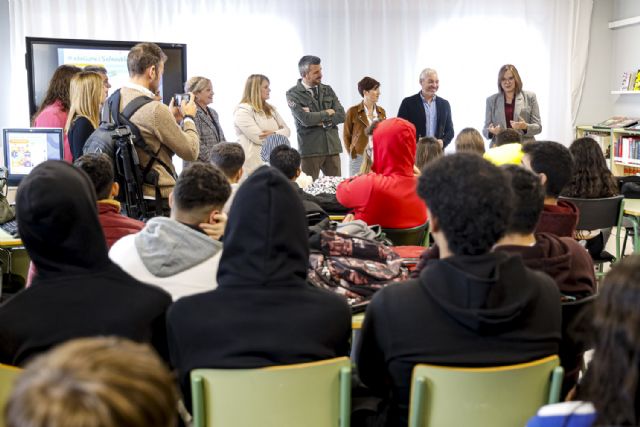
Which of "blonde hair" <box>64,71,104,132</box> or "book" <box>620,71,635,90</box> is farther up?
"book" <box>620,71,635,90</box>

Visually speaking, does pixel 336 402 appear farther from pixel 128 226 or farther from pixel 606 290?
pixel 128 226

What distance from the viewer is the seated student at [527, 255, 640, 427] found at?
109 cm

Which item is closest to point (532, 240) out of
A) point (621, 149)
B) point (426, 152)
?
point (426, 152)

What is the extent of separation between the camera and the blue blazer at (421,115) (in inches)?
261

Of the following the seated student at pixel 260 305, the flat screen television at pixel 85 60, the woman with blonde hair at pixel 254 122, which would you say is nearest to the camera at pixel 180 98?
the woman with blonde hair at pixel 254 122

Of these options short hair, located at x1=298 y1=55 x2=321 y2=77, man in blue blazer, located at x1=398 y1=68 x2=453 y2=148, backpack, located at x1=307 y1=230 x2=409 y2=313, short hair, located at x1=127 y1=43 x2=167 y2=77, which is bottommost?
backpack, located at x1=307 y1=230 x2=409 y2=313

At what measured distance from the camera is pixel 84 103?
14.3 feet

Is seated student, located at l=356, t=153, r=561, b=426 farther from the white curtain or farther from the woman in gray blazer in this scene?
the white curtain

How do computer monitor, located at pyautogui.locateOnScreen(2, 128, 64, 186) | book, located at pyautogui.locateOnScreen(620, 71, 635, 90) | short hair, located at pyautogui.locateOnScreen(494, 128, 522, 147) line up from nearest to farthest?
computer monitor, located at pyautogui.locateOnScreen(2, 128, 64, 186) → short hair, located at pyautogui.locateOnScreen(494, 128, 522, 147) → book, located at pyautogui.locateOnScreen(620, 71, 635, 90)

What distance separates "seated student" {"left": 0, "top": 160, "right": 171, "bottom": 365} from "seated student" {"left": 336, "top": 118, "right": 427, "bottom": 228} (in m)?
1.82

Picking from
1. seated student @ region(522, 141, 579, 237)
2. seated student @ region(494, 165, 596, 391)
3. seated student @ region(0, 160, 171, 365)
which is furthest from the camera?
seated student @ region(522, 141, 579, 237)

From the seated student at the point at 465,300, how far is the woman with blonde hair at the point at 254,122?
165 inches

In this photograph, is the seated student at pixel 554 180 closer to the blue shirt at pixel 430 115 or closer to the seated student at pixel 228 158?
the seated student at pixel 228 158

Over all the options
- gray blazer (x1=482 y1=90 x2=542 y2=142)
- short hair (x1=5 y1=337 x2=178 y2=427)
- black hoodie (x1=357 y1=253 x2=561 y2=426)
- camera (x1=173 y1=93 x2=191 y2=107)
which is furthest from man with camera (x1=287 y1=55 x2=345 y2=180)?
short hair (x1=5 y1=337 x2=178 y2=427)
